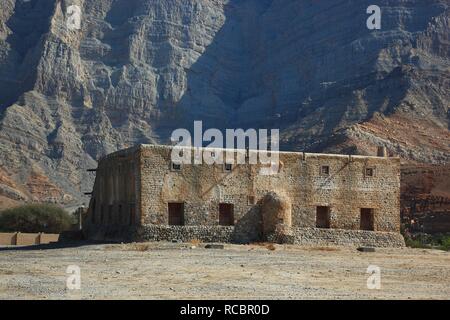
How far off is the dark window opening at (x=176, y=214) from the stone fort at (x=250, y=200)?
43 mm

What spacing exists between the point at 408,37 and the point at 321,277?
103387mm

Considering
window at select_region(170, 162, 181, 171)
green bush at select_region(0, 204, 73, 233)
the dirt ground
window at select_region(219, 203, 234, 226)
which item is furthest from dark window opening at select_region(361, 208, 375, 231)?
green bush at select_region(0, 204, 73, 233)

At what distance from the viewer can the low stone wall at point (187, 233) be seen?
37562 millimetres

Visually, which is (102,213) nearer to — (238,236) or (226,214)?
(226,214)

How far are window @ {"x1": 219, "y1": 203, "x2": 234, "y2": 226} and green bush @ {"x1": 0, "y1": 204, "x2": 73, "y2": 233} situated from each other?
32932mm

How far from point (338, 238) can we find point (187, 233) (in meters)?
7.24

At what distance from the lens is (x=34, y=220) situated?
235ft

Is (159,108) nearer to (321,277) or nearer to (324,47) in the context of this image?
(324,47)

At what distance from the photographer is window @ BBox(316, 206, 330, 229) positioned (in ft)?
135

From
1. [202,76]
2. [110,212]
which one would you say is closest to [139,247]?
[110,212]

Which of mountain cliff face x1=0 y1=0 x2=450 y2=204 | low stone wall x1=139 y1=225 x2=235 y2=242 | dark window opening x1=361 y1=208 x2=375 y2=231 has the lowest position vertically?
low stone wall x1=139 y1=225 x2=235 y2=242

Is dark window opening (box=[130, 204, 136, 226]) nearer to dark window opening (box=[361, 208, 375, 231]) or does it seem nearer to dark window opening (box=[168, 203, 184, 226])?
dark window opening (box=[168, 203, 184, 226])

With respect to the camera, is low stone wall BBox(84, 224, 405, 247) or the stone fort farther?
the stone fort
